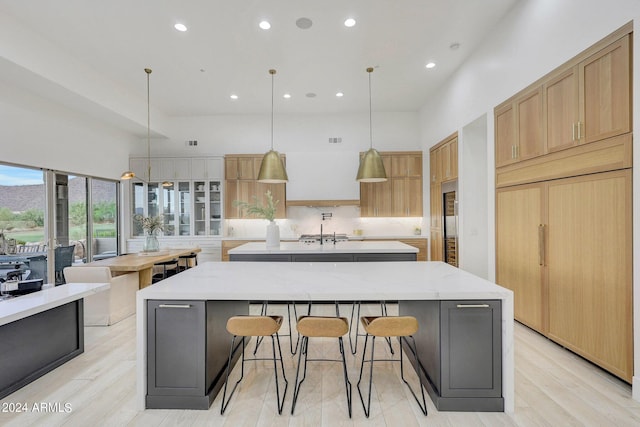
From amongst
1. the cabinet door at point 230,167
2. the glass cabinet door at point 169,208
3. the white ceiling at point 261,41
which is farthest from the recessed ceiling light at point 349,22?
the glass cabinet door at point 169,208

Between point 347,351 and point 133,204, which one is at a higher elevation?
point 133,204

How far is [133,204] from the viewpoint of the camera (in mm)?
6742

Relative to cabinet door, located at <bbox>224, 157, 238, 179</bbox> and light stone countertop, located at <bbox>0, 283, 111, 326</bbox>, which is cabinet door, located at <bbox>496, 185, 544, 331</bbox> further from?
cabinet door, located at <bbox>224, 157, 238, 179</bbox>

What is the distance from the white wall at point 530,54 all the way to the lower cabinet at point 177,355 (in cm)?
294

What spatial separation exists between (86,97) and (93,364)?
379 cm

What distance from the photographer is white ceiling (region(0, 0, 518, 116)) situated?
3377 mm

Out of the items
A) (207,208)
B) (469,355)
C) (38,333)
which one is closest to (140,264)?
(38,333)

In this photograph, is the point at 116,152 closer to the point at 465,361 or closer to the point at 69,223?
the point at 69,223

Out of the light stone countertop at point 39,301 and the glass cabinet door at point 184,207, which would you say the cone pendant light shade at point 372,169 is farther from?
the glass cabinet door at point 184,207

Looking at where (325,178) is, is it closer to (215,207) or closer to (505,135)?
(215,207)

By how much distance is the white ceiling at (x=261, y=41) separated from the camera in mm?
3377

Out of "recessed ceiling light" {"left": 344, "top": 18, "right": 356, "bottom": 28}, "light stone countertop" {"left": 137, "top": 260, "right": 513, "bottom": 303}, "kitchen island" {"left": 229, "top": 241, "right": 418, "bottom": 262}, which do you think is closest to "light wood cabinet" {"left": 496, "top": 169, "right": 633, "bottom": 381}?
"light stone countertop" {"left": 137, "top": 260, "right": 513, "bottom": 303}

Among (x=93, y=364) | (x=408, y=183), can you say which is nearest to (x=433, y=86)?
(x=408, y=183)

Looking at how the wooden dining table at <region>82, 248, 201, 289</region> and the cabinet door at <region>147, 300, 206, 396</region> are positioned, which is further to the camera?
the wooden dining table at <region>82, 248, 201, 289</region>
